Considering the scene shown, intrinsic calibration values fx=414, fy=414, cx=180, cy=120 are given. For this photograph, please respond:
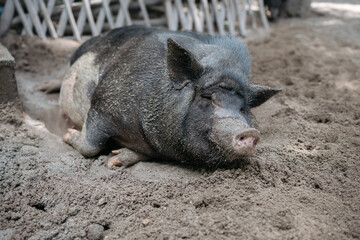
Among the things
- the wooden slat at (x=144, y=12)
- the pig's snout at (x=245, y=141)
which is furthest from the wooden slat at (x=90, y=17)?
the pig's snout at (x=245, y=141)

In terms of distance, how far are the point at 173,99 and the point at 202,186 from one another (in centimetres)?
70

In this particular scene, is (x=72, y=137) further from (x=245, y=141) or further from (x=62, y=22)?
(x=62, y=22)

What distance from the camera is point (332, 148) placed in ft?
11.9

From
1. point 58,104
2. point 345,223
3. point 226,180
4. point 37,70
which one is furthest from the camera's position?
point 37,70

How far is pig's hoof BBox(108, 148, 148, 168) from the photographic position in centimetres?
362

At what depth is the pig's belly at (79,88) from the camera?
4109 millimetres

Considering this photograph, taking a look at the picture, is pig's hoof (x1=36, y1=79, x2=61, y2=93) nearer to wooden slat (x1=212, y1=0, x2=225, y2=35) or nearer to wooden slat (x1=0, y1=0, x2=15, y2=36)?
wooden slat (x1=0, y1=0, x2=15, y2=36)

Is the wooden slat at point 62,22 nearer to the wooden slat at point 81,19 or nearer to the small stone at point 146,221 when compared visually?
the wooden slat at point 81,19

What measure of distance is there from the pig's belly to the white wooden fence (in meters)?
1.76

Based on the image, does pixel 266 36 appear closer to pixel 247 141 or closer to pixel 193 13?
pixel 193 13

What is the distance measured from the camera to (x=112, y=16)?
663 cm

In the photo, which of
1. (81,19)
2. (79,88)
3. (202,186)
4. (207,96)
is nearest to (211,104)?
(207,96)

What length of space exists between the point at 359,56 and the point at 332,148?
3010 mm

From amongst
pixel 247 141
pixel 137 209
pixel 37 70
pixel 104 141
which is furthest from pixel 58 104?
pixel 247 141
